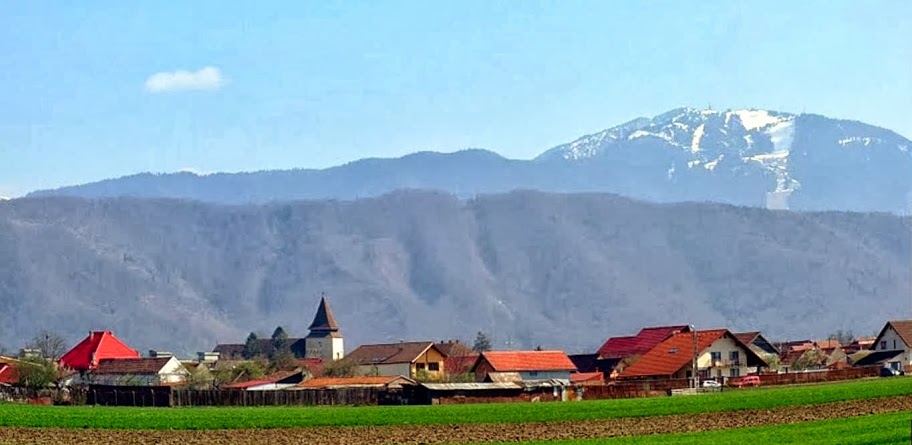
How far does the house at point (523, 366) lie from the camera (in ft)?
401

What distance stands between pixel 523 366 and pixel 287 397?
36.8 meters

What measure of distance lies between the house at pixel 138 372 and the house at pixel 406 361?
16.5 meters

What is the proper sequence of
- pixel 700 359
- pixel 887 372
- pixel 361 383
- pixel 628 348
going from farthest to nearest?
1. pixel 628 348
2. pixel 700 359
3. pixel 361 383
4. pixel 887 372

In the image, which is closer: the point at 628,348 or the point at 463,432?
the point at 463,432

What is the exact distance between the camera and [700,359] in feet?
390

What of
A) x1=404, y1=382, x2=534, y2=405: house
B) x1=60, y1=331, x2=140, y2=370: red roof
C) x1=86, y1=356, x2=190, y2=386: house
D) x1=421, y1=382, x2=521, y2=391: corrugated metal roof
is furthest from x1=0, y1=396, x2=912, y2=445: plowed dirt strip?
x1=60, y1=331, x2=140, y2=370: red roof

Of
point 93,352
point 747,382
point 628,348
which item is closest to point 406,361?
point 628,348

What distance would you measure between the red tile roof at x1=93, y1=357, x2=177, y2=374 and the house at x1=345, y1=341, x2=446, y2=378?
17993 mm

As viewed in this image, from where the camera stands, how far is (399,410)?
73.4 metres

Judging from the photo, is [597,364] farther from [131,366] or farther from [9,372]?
[9,372]

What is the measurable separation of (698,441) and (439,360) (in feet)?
332

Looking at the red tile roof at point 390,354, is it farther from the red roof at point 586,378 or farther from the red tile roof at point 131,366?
the red roof at point 586,378

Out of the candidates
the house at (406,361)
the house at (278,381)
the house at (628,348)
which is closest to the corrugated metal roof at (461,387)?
the house at (278,381)

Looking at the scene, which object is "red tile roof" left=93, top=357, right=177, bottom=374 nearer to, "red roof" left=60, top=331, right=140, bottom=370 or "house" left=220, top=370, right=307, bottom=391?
"red roof" left=60, top=331, right=140, bottom=370
